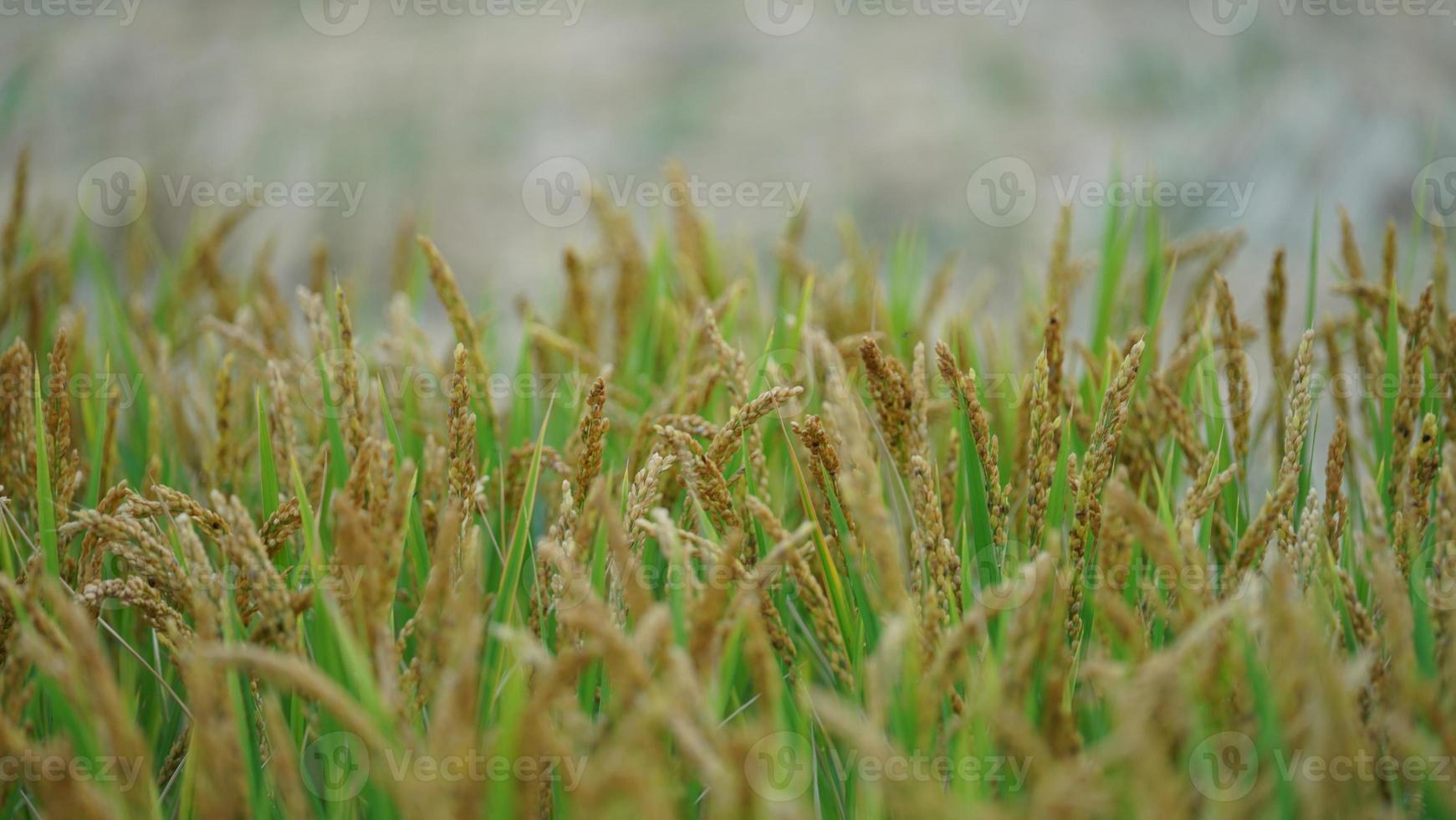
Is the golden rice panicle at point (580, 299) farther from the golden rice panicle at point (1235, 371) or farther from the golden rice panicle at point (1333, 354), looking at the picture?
the golden rice panicle at point (1333, 354)

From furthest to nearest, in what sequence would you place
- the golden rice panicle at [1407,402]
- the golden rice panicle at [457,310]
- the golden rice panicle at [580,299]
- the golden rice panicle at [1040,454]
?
the golden rice panicle at [580,299] < the golden rice panicle at [457,310] < the golden rice panicle at [1407,402] < the golden rice panicle at [1040,454]

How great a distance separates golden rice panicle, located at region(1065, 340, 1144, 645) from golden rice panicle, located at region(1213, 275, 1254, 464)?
32 cm

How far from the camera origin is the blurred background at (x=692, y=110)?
3.57 m

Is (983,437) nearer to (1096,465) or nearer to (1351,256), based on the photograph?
(1096,465)

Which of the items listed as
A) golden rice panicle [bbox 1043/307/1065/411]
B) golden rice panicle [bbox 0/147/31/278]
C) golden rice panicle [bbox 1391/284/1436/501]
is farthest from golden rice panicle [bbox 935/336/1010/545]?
golden rice panicle [bbox 0/147/31/278]

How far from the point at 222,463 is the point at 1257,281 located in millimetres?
2902

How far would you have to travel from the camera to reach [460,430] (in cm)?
109

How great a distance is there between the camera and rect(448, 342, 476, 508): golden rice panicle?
1.09 metres

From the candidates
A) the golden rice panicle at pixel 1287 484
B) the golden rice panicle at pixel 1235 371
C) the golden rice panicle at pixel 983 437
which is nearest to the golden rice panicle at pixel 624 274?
the golden rice panicle at pixel 983 437

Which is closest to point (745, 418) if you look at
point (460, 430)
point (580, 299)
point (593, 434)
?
point (593, 434)

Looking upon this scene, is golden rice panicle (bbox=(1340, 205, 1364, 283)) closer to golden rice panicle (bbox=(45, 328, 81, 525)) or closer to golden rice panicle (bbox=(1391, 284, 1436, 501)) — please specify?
golden rice panicle (bbox=(1391, 284, 1436, 501))

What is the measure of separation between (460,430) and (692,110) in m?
3.42

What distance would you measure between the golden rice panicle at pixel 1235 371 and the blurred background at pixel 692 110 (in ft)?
6.75

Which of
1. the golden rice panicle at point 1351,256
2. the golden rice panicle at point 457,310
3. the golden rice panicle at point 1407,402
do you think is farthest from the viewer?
the golden rice panicle at point 1351,256
